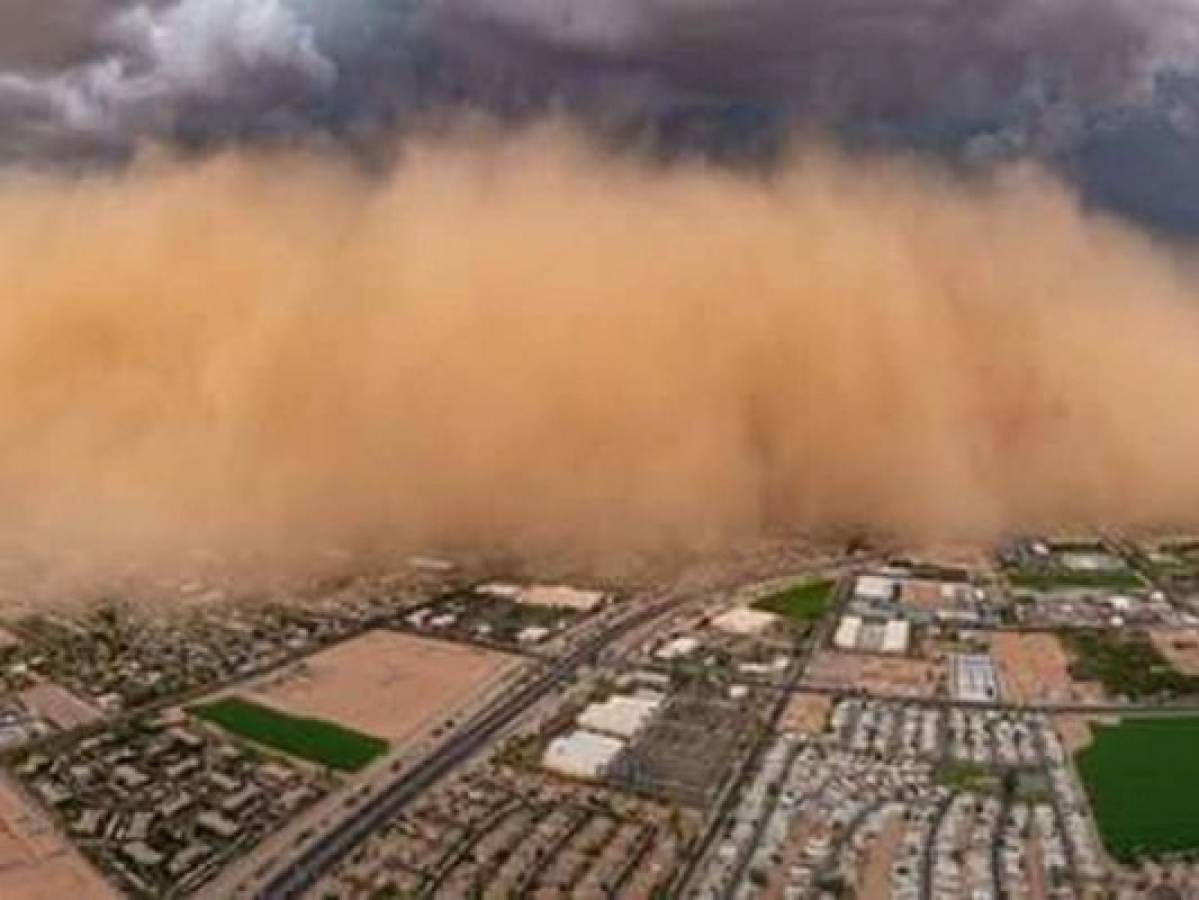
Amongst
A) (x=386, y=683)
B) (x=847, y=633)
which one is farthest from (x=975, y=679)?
(x=386, y=683)

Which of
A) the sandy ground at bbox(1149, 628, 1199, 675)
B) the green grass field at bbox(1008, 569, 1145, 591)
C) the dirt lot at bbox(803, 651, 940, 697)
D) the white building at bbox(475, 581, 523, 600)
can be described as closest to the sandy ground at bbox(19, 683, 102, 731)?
the white building at bbox(475, 581, 523, 600)

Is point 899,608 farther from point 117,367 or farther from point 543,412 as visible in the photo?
point 117,367

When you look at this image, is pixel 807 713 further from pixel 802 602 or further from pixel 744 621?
pixel 802 602

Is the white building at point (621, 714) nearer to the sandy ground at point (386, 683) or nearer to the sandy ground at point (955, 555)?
the sandy ground at point (386, 683)

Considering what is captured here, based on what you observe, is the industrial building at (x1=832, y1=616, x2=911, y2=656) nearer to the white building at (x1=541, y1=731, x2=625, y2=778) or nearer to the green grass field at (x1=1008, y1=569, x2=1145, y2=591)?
the green grass field at (x1=1008, y1=569, x2=1145, y2=591)

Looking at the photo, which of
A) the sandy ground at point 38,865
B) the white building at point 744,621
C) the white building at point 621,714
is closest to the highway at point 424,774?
the white building at point 621,714

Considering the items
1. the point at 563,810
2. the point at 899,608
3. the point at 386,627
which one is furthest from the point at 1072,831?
the point at 386,627
